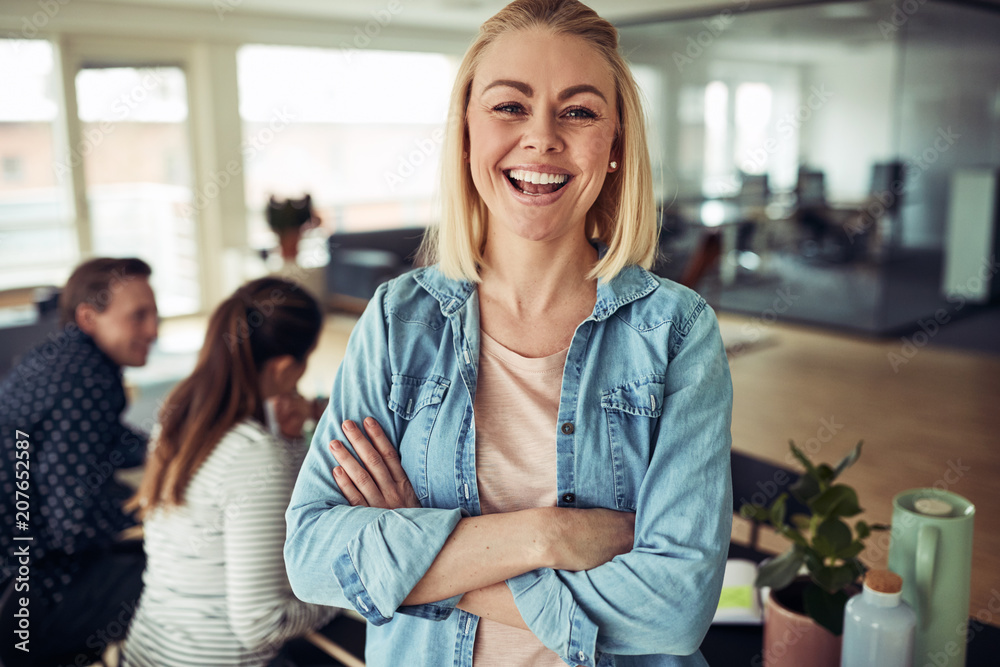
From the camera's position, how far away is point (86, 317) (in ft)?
7.52

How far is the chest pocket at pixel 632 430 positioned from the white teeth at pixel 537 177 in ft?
0.92

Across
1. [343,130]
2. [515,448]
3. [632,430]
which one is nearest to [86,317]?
[515,448]

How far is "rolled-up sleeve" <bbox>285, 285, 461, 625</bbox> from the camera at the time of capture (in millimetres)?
998

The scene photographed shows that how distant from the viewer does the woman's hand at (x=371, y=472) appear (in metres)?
1.06

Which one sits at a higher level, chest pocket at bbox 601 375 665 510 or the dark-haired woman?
chest pocket at bbox 601 375 665 510

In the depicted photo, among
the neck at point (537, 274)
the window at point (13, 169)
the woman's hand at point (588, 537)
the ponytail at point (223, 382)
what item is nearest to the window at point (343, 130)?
the window at point (13, 169)

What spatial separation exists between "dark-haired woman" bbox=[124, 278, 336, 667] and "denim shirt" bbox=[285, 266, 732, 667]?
52cm

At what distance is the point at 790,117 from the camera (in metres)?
7.36

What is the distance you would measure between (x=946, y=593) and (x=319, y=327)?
4.47ft

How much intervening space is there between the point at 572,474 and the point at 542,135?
430 mm

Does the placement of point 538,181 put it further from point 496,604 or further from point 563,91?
point 496,604

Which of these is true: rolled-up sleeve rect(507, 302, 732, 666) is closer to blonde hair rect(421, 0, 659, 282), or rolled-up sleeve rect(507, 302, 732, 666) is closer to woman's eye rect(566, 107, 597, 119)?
blonde hair rect(421, 0, 659, 282)

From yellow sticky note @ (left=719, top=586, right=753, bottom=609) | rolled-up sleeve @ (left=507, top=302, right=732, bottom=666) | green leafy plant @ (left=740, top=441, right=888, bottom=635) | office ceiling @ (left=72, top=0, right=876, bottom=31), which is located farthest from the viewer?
office ceiling @ (left=72, top=0, right=876, bottom=31)

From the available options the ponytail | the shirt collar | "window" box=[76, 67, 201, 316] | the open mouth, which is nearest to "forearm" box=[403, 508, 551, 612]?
the shirt collar
